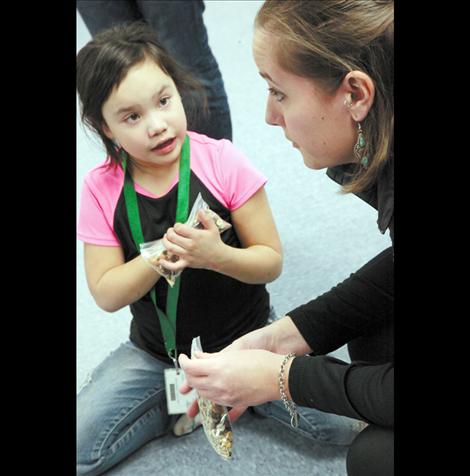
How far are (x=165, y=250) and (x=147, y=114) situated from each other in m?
0.14

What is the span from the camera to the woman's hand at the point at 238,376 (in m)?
0.68

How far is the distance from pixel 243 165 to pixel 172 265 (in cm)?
14

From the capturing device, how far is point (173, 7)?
88 centimetres

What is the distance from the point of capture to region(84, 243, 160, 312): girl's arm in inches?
30.8

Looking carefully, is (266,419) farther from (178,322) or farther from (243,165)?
(243,165)

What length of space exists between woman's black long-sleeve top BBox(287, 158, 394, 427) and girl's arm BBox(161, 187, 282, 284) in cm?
7

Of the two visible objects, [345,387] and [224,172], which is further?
[224,172]

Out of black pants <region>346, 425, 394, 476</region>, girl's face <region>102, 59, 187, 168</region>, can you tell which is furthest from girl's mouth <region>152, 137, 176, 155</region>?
black pants <region>346, 425, 394, 476</region>

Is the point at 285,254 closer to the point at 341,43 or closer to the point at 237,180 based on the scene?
the point at 237,180

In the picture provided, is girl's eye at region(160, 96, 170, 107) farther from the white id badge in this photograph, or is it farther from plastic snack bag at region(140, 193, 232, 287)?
the white id badge

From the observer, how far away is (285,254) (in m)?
0.95

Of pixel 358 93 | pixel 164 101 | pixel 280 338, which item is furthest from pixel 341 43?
pixel 280 338
